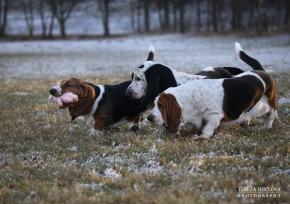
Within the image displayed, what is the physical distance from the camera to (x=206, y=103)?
283 inches

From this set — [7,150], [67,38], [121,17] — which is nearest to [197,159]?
[7,150]

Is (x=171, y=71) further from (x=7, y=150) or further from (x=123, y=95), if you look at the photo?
(x=7, y=150)

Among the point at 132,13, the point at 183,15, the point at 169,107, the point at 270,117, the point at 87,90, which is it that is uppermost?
the point at 87,90

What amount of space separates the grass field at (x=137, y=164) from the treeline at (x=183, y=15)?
34.1 m

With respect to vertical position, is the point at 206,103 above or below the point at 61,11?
above

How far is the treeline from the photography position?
5547 cm

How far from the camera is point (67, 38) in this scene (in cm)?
5803

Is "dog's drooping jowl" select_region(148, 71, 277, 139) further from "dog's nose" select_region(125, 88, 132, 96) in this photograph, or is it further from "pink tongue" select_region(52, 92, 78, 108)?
"pink tongue" select_region(52, 92, 78, 108)

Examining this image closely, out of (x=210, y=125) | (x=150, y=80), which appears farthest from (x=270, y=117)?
(x=150, y=80)

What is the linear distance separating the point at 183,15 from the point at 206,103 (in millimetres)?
55685

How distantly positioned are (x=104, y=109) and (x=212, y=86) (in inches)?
72.6

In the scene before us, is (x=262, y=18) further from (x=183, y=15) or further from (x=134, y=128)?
(x=134, y=128)

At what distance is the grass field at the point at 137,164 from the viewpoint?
4.93 meters

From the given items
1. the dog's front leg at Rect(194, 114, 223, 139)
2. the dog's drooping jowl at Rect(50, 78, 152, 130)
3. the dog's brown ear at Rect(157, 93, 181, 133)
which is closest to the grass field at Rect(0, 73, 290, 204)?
the dog's front leg at Rect(194, 114, 223, 139)
